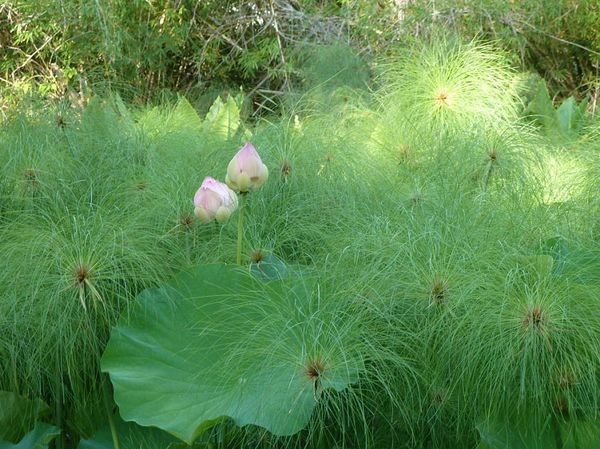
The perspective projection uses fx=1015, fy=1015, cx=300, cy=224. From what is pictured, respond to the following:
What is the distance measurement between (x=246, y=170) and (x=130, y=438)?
52 centimetres

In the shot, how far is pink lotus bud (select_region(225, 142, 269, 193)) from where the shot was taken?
1736mm

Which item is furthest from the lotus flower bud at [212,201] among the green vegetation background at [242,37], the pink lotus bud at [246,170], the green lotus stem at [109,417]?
the green vegetation background at [242,37]

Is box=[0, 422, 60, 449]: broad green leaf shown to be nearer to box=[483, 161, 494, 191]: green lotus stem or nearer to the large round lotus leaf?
the large round lotus leaf

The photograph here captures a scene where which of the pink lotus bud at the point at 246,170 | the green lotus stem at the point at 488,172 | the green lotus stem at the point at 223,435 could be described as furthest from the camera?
the green lotus stem at the point at 488,172

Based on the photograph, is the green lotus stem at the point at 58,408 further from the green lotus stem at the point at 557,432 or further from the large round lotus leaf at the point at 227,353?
the green lotus stem at the point at 557,432

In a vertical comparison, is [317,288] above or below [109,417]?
above

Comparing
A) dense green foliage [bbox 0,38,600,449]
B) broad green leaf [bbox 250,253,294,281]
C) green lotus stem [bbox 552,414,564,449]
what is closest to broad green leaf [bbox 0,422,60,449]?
dense green foliage [bbox 0,38,600,449]

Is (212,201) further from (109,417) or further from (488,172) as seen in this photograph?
(488,172)

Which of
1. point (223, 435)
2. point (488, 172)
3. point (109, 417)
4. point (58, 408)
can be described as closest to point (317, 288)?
point (223, 435)

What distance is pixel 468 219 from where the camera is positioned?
1.86m

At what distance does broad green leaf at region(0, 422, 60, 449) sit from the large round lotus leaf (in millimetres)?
157

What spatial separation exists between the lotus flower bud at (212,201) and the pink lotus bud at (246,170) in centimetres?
2

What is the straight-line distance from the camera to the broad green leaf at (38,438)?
1740 millimetres

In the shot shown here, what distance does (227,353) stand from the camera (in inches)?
66.0
